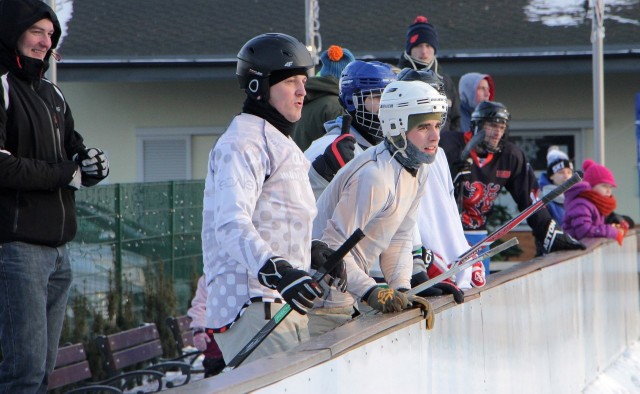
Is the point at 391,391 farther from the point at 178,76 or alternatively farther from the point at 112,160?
the point at 112,160

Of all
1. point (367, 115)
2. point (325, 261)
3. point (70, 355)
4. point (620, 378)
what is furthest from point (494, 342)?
point (620, 378)

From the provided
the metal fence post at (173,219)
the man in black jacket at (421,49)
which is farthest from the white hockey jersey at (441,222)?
the metal fence post at (173,219)

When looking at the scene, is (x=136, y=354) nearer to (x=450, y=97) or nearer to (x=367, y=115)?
(x=450, y=97)

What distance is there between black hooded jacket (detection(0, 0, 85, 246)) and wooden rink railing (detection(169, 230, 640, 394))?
4.56 ft

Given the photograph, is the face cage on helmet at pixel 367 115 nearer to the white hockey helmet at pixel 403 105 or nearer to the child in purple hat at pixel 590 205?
the white hockey helmet at pixel 403 105

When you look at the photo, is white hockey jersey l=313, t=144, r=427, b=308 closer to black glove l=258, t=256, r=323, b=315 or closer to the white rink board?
the white rink board

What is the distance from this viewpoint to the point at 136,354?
896cm

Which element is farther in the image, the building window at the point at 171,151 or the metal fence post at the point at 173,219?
the building window at the point at 171,151

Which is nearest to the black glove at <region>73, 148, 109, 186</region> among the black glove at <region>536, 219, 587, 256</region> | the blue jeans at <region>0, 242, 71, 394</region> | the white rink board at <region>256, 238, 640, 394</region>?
the blue jeans at <region>0, 242, 71, 394</region>

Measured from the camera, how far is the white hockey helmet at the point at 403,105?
16.5ft

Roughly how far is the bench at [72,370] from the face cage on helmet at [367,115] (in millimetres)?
2863

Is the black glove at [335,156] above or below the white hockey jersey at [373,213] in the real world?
above

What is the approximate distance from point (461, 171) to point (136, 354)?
282cm

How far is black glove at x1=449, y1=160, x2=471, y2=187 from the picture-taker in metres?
Answer: 7.90
